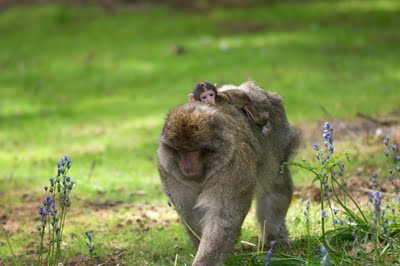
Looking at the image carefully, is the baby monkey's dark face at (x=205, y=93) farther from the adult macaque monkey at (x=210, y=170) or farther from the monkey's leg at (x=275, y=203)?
the monkey's leg at (x=275, y=203)

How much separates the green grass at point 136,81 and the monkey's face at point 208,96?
1.94 ft

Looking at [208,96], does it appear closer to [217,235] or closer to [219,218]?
Result: [219,218]

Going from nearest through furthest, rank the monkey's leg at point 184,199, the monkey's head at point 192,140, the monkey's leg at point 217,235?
the monkey's head at point 192,140 → the monkey's leg at point 217,235 → the monkey's leg at point 184,199

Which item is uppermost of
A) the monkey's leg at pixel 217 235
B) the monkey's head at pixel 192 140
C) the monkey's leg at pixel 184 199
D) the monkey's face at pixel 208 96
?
the monkey's face at pixel 208 96

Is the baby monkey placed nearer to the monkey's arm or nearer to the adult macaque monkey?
the adult macaque monkey

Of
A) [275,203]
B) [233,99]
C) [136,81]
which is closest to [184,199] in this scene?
[233,99]

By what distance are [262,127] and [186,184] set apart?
1194 mm

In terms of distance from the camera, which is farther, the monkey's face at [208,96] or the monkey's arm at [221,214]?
the monkey's face at [208,96]

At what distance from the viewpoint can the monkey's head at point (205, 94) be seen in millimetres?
6668

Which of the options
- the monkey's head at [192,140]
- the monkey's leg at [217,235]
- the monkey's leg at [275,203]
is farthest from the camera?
the monkey's leg at [275,203]

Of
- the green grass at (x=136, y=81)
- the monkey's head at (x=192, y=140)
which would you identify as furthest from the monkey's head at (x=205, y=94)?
the monkey's head at (x=192, y=140)

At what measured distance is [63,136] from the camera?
14172 millimetres

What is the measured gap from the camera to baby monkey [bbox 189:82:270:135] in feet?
22.2

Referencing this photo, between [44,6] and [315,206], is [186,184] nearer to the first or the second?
[315,206]
